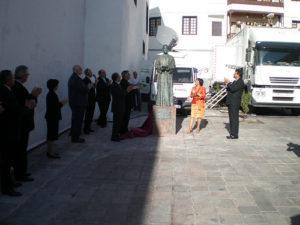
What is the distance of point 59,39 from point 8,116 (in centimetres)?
458

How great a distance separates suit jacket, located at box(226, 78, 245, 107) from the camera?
27.8ft

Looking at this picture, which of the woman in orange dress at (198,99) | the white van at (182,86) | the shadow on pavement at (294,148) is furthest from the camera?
the white van at (182,86)

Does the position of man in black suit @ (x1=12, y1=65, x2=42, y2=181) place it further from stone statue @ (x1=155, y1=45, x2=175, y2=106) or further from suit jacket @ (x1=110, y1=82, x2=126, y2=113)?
stone statue @ (x1=155, y1=45, x2=175, y2=106)

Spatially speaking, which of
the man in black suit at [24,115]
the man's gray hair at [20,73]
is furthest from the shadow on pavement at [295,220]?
the man's gray hair at [20,73]

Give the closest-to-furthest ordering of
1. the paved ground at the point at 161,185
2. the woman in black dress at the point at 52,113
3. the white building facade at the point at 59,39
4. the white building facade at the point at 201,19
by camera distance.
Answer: the paved ground at the point at 161,185 → the white building facade at the point at 59,39 → the woman in black dress at the point at 52,113 → the white building facade at the point at 201,19

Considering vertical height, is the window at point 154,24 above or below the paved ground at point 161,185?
above

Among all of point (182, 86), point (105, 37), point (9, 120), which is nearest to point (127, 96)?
point (105, 37)

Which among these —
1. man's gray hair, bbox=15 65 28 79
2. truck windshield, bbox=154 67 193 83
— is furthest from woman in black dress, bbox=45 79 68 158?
truck windshield, bbox=154 67 193 83

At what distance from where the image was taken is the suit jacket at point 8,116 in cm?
427

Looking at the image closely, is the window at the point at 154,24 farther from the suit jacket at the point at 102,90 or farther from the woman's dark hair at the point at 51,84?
the woman's dark hair at the point at 51,84

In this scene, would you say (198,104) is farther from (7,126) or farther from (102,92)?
(7,126)

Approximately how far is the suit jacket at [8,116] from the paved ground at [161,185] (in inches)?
33.4

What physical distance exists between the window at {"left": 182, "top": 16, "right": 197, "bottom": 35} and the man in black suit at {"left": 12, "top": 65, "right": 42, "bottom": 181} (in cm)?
2452

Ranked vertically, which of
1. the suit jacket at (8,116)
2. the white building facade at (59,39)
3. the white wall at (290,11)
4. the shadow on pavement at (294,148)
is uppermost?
the white wall at (290,11)
